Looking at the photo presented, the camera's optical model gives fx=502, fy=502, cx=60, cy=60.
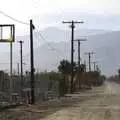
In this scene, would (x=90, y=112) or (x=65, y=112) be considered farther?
(x=65, y=112)

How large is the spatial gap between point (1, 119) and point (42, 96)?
80.7 ft

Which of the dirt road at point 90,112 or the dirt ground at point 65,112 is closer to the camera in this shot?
the dirt road at point 90,112

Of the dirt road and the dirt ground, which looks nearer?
the dirt road

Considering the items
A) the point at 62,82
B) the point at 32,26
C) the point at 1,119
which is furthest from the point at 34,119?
the point at 62,82

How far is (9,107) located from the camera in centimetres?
3562

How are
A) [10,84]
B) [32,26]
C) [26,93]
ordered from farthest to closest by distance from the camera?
[26,93], [32,26], [10,84]

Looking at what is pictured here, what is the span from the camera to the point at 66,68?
111m

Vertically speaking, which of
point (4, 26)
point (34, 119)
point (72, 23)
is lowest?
point (34, 119)

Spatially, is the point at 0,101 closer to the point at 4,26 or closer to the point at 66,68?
the point at 4,26

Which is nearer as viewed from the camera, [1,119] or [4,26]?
[1,119]

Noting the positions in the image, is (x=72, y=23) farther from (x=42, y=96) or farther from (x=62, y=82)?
(x=42, y=96)

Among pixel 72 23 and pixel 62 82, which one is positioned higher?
pixel 72 23

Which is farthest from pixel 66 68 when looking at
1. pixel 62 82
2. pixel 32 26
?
pixel 32 26

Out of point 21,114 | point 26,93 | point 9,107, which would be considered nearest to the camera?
point 21,114
